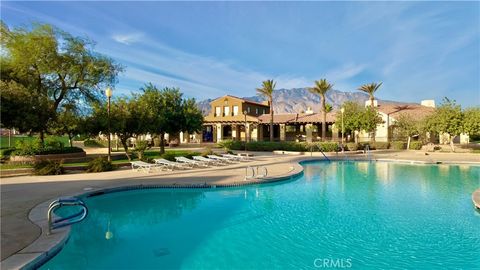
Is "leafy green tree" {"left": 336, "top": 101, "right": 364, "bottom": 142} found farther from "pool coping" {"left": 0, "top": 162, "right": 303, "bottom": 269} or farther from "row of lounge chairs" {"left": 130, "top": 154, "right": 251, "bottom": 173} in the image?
"pool coping" {"left": 0, "top": 162, "right": 303, "bottom": 269}

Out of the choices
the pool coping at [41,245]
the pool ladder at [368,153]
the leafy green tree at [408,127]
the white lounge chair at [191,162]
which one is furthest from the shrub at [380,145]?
the pool coping at [41,245]

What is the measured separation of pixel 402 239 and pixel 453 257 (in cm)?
109

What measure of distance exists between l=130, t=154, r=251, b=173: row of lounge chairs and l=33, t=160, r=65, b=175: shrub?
3.62 meters

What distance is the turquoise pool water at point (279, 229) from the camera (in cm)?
615

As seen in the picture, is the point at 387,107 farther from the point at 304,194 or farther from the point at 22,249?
the point at 22,249

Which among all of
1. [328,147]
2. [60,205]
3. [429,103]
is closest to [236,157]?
[328,147]

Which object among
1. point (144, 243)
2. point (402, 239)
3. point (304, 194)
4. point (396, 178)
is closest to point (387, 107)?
point (396, 178)

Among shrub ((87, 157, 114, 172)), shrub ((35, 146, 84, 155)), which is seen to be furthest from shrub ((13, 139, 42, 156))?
shrub ((87, 157, 114, 172))

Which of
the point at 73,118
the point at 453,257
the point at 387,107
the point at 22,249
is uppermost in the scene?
the point at 387,107

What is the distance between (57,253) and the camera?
602 cm

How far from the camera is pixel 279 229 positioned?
7.93 m

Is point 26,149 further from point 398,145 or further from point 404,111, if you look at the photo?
point 404,111

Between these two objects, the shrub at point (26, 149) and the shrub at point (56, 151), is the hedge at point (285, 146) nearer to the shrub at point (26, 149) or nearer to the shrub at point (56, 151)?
the shrub at point (56, 151)

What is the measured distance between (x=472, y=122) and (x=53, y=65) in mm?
35313
